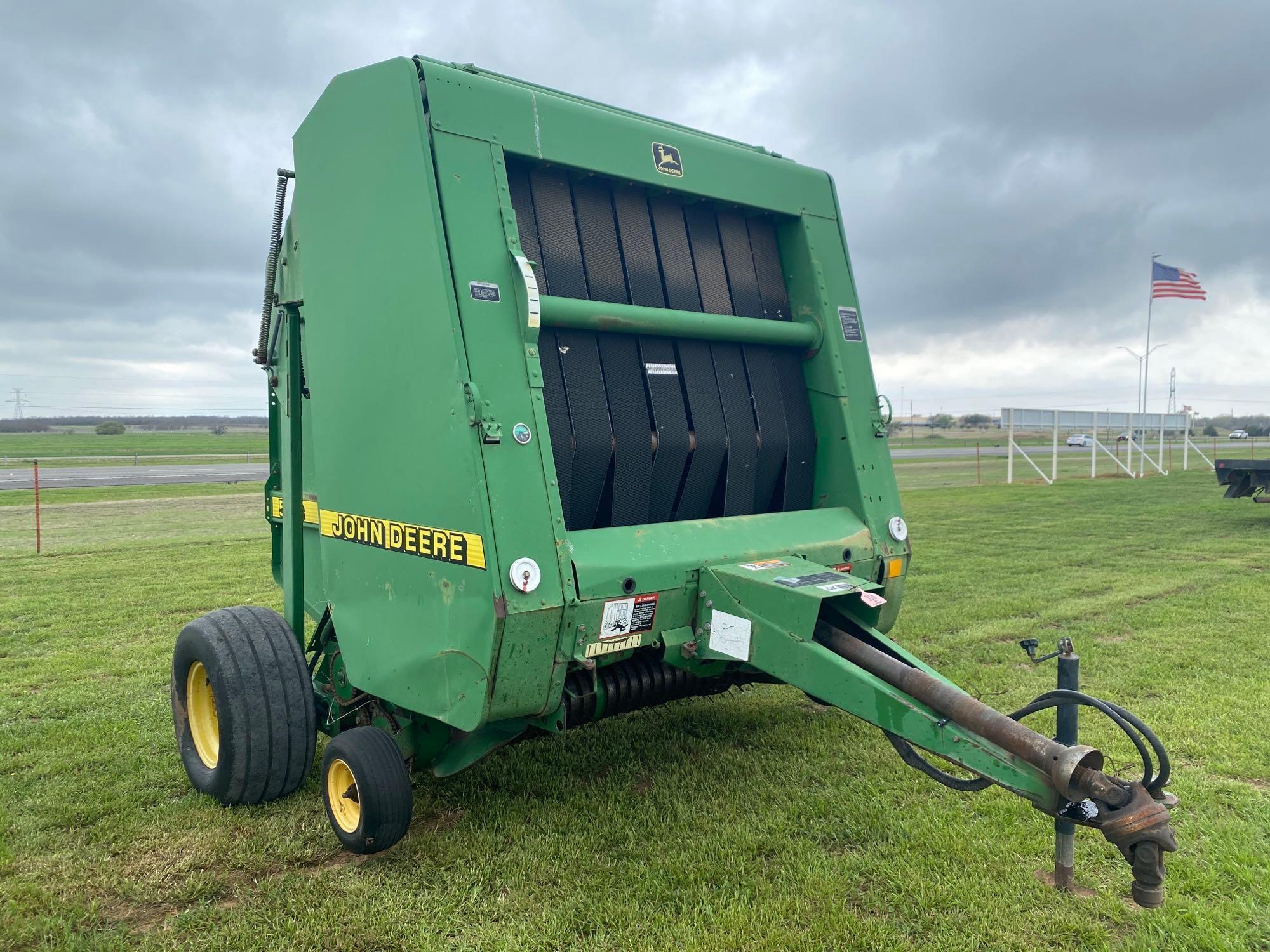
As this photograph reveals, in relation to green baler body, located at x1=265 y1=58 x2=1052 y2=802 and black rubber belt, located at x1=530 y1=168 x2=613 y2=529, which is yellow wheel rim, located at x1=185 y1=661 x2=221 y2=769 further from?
black rubber belt, located at x1=530 y1=168 x2=613 y2=529

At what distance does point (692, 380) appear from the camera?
4.12 m

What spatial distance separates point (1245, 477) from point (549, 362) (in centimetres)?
1433

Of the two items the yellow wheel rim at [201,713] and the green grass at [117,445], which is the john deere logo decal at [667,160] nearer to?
the yellow wheel rim at [201,713]

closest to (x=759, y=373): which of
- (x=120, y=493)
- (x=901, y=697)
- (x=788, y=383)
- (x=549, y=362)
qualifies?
(x=788, y=383)

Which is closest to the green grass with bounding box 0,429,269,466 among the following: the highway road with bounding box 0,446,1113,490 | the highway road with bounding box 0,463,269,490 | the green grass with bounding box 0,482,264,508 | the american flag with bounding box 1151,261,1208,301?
the highway road with bounding box 0,446,1113,490

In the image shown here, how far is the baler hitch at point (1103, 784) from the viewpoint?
240 centimetres

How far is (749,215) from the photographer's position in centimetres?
447

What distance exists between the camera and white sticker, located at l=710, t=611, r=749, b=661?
3.41 m

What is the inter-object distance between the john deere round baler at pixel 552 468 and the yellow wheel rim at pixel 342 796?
1 centimetres

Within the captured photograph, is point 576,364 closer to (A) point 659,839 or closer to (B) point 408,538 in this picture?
(B) point 408,538

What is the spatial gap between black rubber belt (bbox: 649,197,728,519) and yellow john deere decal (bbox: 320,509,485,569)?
1.22 meters

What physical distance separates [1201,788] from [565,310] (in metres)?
3.49

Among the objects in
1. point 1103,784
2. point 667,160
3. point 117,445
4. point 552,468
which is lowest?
point 1103,784

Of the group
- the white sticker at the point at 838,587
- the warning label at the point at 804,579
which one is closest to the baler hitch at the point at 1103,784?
the white sticker at the point at 838,587
